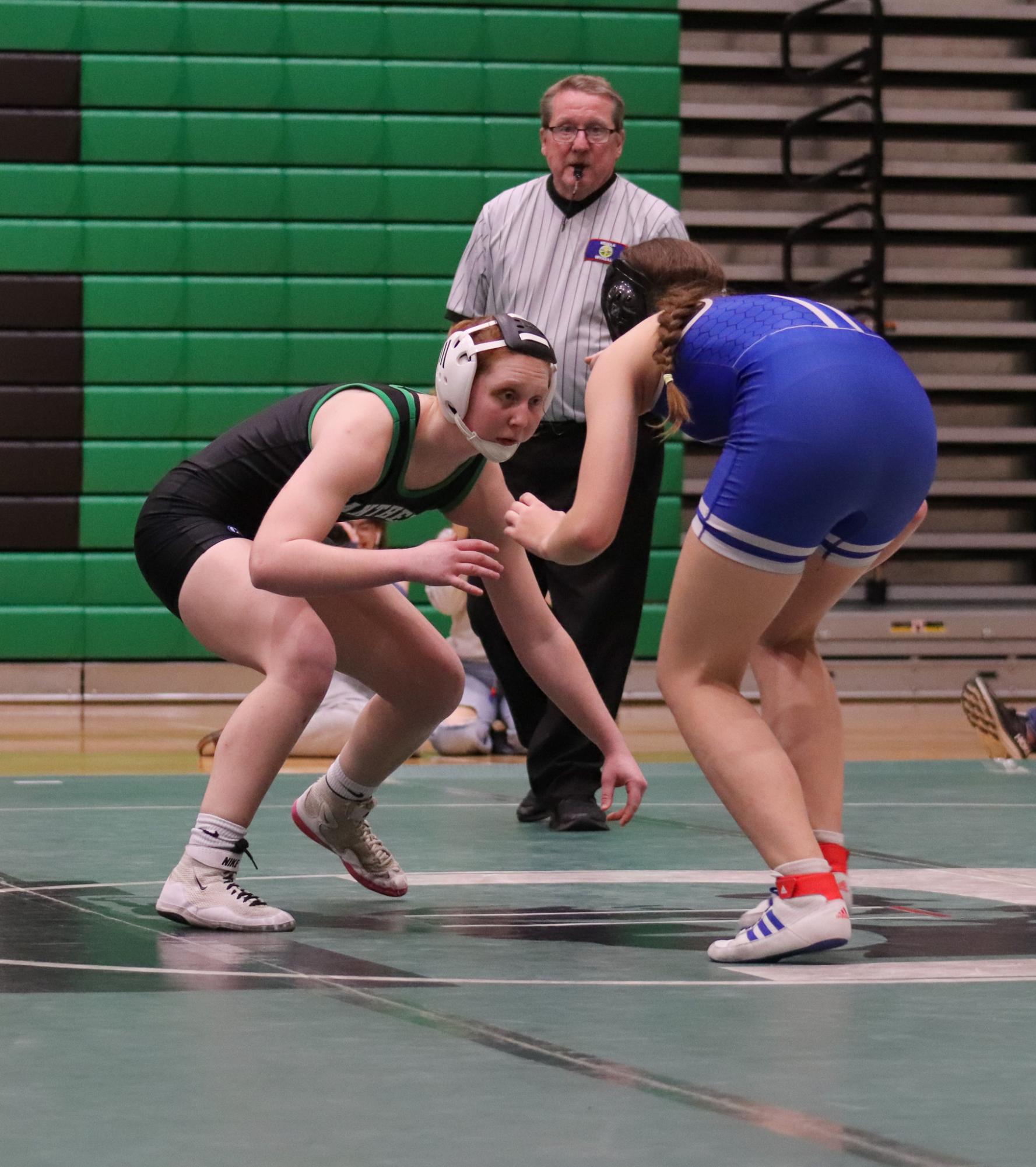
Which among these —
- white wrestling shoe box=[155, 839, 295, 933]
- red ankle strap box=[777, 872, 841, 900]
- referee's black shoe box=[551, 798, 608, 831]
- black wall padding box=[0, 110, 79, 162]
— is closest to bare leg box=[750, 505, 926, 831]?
red ankle strap box=[777, 872, 841, 900]

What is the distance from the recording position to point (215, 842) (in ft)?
8.49

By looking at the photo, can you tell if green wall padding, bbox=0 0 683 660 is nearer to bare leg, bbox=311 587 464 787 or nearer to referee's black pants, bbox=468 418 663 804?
referee's black pants, bbox=468 418 663 804

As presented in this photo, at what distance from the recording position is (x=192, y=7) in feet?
25.8

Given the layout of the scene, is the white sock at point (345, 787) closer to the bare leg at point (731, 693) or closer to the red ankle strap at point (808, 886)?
the bare leg at point (731, 693)

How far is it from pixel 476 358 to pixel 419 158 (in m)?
5.77

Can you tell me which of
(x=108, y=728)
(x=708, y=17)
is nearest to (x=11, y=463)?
(x=108, y=728)

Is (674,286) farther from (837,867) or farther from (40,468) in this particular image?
(40,468)

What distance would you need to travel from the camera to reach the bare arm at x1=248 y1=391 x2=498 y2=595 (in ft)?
7.54

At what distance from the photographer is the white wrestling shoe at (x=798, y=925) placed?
228cm

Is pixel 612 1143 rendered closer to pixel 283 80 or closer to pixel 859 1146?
pixel 859 1146

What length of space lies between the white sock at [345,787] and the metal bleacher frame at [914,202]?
5.51m

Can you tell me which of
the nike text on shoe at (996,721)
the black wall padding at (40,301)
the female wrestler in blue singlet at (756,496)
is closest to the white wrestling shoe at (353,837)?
the female wrestler in blue singlet at (756,496)

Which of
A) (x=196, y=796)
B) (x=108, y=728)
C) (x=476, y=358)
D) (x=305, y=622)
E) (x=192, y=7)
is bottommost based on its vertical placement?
(x=108, y=728)

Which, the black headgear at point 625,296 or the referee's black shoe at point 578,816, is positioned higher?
the black headgear at point 625,296
